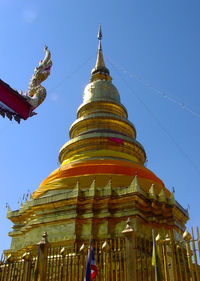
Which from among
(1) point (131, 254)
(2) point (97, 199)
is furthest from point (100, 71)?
(1) point (131, 254)

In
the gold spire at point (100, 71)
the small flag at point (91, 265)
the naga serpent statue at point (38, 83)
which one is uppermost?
the gold spire at point (100, 71)

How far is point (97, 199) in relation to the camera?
53.8 ft

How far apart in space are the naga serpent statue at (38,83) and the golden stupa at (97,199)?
28.3 ft

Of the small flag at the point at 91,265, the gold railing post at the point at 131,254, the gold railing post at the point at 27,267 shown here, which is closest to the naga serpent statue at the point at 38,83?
the small flag at the point at 91,265

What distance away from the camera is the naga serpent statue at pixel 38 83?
8.05 m

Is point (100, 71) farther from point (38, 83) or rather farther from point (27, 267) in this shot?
point (27, 267)

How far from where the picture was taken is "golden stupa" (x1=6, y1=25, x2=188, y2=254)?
1584 centimetres

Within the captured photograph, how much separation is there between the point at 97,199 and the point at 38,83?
9011mm

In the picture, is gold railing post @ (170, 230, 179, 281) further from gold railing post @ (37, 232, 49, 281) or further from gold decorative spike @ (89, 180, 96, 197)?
gold decorative spike @ (89, 180, 96, 197)

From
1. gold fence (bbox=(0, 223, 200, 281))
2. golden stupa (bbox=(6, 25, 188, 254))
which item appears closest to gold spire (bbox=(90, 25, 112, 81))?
golden stupa (bbox=(6, 25, 188, 254))

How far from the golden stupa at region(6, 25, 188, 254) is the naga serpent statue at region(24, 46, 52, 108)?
8615 mm

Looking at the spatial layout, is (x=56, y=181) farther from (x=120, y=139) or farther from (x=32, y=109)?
(x=32, y=109)

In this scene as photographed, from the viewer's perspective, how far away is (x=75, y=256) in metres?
8.93

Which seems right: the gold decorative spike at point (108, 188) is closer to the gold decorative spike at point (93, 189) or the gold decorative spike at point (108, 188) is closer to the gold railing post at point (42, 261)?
the gold decorative spike at point (93, 189)
